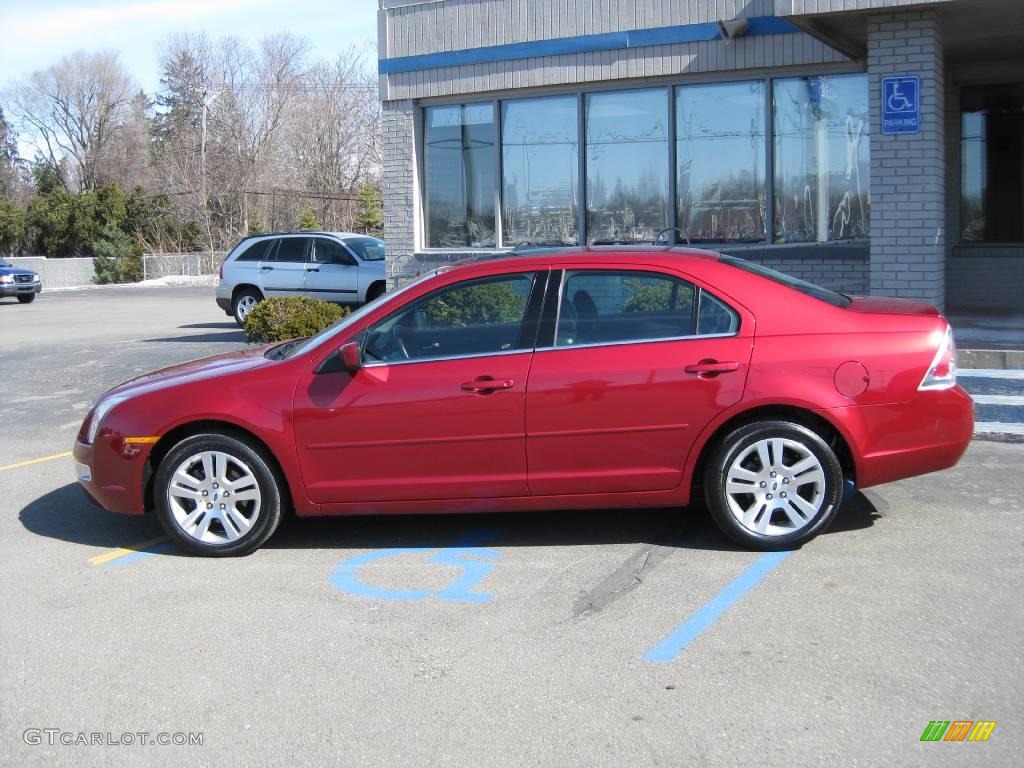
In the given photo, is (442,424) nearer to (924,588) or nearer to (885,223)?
(924,588)

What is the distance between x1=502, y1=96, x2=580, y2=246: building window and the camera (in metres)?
13.5

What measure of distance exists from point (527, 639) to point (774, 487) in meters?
1.75

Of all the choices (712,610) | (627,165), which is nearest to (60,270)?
(627,165)

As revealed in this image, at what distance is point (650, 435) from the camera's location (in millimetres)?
5848

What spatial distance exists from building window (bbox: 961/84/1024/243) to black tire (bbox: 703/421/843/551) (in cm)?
878

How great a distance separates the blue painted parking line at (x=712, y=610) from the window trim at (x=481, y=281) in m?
1.61

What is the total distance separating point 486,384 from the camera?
5.89 metres

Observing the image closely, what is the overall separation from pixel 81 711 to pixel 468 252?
10.1 m

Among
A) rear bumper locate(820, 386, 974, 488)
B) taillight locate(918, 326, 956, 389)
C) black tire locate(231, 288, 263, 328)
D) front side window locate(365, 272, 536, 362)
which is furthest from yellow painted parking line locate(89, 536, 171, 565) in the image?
black tire locate(231, 288, 263, 328)

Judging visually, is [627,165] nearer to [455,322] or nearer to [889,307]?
[889,307]

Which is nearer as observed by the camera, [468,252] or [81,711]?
[81,711]

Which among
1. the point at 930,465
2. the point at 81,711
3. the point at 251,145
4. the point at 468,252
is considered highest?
the point at 251,145

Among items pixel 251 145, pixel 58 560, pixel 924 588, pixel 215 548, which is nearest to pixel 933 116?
pixel 924 588

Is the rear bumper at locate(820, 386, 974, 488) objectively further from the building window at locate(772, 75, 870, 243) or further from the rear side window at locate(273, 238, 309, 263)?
the rear side window at locate(273, 238, 309, 263)
